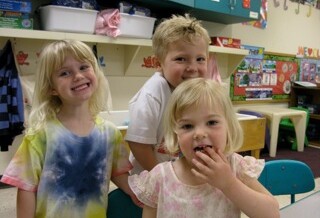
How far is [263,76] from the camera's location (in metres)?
3.88

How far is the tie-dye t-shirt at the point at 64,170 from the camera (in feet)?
2.76

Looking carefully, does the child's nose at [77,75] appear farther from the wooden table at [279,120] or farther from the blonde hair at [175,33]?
the wooden table at [279,120]

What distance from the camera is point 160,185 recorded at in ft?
2.52

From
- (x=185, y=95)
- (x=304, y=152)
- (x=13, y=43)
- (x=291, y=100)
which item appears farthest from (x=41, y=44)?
(x=291, y=100)

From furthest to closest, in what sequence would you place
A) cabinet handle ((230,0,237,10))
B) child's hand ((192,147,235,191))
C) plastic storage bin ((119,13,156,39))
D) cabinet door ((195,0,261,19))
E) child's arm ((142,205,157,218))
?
cabinet handle ((230,0,237,10)) → cabinet door ((195,0,261,19)) → plastic storage bin ((119,13,156,39)) → child's arm ((142,205,157,218)) → child's hand ((192,147,235,191))

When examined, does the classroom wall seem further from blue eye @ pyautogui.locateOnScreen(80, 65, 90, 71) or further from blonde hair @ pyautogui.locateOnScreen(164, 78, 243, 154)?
blonde hair @ pyautogui.locateOnScreen(164, 78, 243, 154)

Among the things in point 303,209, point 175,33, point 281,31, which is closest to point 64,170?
point 175,33

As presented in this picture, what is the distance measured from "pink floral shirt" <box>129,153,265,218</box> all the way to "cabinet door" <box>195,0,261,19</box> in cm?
210

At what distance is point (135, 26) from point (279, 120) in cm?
198

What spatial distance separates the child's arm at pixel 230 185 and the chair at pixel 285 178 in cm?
58

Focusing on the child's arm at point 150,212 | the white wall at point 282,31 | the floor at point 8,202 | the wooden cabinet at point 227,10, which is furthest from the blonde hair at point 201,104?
the white wall at point 282,31

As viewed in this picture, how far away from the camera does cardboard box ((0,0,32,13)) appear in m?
1.94

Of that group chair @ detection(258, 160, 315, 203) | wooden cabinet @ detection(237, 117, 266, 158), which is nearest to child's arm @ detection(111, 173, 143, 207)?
chair @ detection(258, 160, 315, 203)

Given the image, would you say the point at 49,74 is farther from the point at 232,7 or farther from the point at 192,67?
the point at 232,7
